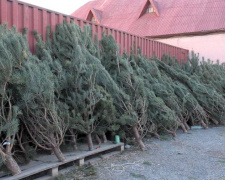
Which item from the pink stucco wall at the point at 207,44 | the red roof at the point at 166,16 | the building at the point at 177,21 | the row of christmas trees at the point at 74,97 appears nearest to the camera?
the row of christmas trees at the point at 74,97

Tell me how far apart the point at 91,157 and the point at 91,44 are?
93.0 inches

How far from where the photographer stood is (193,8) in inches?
683

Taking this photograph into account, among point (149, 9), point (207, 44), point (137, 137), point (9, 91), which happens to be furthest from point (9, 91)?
point (149, 9)

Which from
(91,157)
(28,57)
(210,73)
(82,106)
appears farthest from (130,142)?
(210,73)

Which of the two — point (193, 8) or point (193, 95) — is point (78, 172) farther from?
point (193, 8)

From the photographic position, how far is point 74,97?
4.16m

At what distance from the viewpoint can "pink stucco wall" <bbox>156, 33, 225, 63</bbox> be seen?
15.1 meters

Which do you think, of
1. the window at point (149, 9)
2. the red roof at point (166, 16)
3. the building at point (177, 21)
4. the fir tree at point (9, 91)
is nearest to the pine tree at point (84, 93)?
the fir tree at point (9, 91)

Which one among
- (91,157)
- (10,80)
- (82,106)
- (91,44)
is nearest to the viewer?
(10,80)

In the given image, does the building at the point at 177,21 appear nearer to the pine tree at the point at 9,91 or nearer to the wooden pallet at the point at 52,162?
the wooden pallet at the point at 52,162

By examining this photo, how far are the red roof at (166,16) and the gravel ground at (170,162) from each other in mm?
11589

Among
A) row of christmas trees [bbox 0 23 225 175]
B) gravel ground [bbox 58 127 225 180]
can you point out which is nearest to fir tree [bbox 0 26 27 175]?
row of christmas trees [bbox 0 23 225 175]

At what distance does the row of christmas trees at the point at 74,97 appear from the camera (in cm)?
319

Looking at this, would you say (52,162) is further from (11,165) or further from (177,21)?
(177,21)
